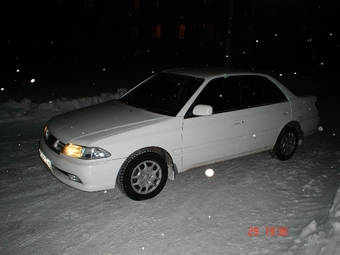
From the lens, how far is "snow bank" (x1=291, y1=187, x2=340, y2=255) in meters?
2.98

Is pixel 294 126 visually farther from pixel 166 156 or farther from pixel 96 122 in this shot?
pixel 96 122

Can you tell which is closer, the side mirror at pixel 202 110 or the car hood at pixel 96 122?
the car hood at pixel 96 122

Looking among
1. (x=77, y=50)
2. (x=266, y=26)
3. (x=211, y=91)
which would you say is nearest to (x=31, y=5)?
(x=77, y=50)

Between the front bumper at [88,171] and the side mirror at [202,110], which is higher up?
the side mirror at [202,110]

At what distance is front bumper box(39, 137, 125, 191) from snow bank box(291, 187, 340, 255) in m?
2.19

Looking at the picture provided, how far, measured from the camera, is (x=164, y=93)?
507 cm

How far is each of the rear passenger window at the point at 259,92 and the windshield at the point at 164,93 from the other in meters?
0.83

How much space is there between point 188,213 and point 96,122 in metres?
1.73

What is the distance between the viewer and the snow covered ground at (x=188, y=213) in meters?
3.34

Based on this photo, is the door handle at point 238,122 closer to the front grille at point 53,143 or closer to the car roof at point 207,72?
the car roof at point 207,72

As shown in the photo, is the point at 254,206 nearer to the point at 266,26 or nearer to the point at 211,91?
the point at 211,91

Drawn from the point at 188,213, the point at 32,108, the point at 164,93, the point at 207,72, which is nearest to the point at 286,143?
the point at 207,72
